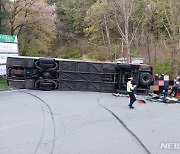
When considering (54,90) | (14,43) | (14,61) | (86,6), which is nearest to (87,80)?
(54,90)

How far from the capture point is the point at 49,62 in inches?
797

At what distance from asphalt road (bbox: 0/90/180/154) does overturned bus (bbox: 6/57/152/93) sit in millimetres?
4992

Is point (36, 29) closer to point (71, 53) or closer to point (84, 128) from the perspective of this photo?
point (71, 53)

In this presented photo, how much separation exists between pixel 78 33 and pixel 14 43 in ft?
75.1

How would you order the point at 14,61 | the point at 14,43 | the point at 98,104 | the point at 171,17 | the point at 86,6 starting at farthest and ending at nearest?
1. the point at 86,6
2. the point at 171,17
3. the point at 14,43
4. the point at 14,61
5. the point at 98,104

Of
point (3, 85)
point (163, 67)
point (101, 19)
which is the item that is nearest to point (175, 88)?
point (163, 67)

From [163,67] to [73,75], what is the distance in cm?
1391

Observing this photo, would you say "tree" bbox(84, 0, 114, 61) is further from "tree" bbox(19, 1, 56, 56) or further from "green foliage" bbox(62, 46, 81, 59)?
"green foliage" bbox(62, 46, 81, 59)

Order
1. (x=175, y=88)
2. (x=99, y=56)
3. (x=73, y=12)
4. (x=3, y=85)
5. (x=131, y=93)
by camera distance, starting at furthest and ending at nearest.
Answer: (x=73, y=12) → (x=99, y=56) → (x=3, y=85) → (x=175, y=88) → (x=131, y=93)

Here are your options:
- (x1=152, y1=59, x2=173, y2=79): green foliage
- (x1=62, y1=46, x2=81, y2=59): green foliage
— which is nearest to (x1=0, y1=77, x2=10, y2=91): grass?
(x1=152, y1=59, x2=173, y2=79): green foliage

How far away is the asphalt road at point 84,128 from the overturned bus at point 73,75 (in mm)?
4992

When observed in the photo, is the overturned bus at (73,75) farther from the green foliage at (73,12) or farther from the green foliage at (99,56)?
the green foliage at (73,12)

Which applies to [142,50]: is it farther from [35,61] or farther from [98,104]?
[98,104]

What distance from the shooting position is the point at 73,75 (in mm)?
20984
